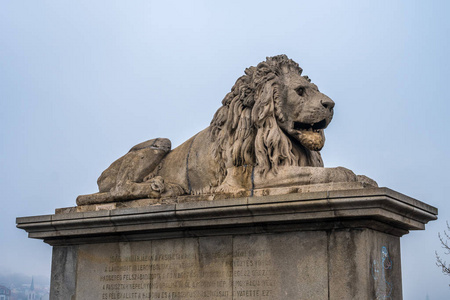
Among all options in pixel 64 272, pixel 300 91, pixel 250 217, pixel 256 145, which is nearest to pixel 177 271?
pixel 250 217

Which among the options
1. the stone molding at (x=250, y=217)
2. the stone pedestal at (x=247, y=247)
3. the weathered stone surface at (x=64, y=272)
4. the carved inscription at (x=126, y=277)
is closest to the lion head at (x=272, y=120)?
the stone molding at (x=250, y=217)

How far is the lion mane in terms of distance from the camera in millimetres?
10008

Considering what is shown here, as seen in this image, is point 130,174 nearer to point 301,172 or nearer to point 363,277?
point 301,172

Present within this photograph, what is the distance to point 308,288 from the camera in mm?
8781

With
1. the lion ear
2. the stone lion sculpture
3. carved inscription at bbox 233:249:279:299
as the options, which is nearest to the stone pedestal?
carved inscription at bbox 233:249:279:299

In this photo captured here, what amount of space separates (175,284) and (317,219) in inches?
89.5

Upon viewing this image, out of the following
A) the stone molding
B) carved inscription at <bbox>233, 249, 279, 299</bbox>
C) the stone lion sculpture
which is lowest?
carved inscription at <bbox>233, 249, 279, 299</bbox>

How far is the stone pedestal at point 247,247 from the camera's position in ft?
28.2

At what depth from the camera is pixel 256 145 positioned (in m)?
10.1

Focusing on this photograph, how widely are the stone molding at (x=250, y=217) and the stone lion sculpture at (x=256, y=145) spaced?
52cm

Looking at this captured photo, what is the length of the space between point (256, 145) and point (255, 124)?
→ 344 mm

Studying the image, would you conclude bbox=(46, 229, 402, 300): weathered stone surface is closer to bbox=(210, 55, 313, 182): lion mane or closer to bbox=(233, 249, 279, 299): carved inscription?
bbox=(233, 249, 279, 299): carved inscription

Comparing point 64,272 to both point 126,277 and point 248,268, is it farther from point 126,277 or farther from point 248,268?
point 248,268

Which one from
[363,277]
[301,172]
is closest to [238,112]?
[301,172]
